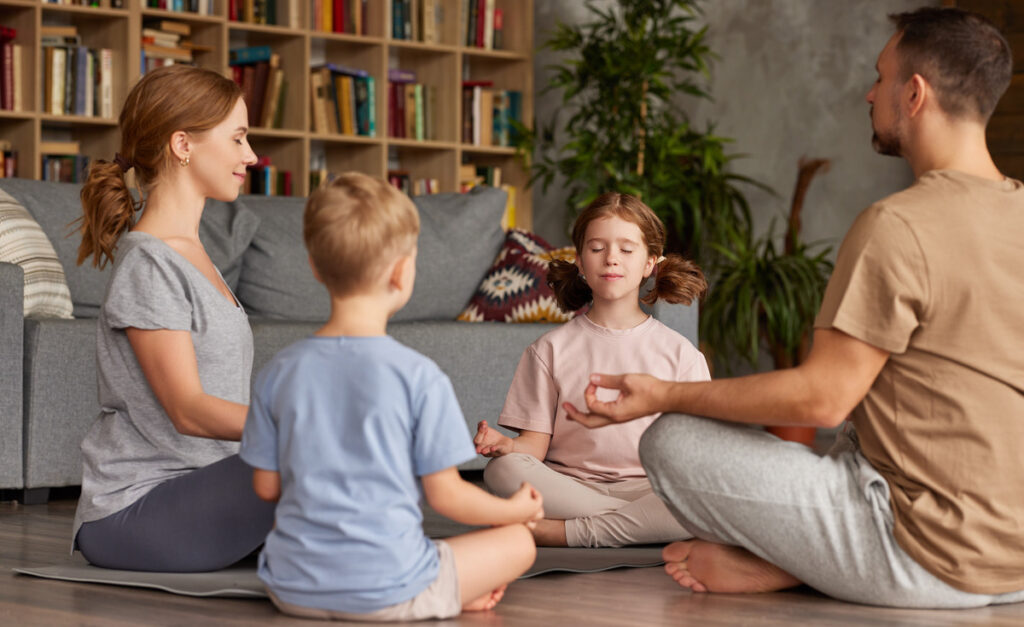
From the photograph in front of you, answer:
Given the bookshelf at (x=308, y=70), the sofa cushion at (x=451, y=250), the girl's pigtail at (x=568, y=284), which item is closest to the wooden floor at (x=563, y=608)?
the girl's pigtail at (x=568, y=284)

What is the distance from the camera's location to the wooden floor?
173 centimetres

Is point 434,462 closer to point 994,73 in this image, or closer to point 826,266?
point 994,73

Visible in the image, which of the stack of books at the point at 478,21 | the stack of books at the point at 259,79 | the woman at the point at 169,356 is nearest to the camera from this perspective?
the woman at the point at 169,356

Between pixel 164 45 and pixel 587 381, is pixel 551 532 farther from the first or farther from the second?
pixel 164 45

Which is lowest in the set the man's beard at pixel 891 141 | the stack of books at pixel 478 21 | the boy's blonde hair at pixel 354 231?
the boy's blonde hair at pixel 354 231

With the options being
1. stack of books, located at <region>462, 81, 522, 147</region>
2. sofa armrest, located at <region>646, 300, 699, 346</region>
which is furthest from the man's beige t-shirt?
stack of books, located at <region>462, 81, 522, 147</region>

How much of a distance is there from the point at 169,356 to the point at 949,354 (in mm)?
1152

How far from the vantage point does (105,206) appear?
2.08 metres

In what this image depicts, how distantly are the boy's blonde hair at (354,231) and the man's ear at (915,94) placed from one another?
720mm

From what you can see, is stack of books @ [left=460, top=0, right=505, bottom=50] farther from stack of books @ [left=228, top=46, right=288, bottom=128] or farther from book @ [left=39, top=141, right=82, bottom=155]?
book @ [left=39, top=141, right=82, bottom=155]

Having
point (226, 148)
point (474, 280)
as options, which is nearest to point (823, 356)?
point (226, 148)

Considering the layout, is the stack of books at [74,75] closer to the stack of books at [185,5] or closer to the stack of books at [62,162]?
the stack of books at [62,162]

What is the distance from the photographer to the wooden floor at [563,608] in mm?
1726

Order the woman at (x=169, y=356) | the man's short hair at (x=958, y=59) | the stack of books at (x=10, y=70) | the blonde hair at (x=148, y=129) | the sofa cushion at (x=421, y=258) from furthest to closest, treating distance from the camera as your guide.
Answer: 1. the stack of books at (x=10, y=70)
2. the sofa cushion at (x=421, y=258)
3. the blonde hair at (x=148, y=129)
4. the woman at (x=169, y=356)
5. the man's short hair at (x=958, y=59)
